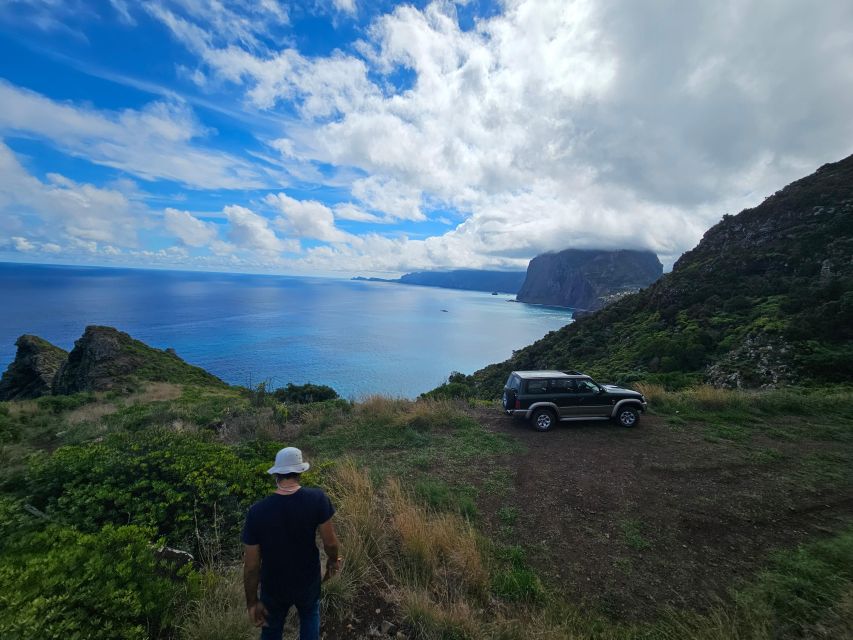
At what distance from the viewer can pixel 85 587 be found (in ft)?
8.36

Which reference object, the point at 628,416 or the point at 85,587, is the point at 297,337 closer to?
the point at 628,416

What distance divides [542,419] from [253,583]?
859cm

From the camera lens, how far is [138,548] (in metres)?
3.15

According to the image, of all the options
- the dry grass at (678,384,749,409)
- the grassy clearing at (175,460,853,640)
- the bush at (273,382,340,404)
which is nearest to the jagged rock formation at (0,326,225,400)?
the bush at (273,382,340,404)

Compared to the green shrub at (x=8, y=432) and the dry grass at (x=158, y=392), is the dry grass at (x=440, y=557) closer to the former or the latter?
the green shrub at (x=8, y=432)

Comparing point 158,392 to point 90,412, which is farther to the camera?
point 158,392

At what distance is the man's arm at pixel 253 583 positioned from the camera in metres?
2.61

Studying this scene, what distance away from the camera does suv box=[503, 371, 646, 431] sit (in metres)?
9.93

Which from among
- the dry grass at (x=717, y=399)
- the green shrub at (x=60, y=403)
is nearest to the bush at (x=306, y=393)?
the green shrub at (x=60, y=403)

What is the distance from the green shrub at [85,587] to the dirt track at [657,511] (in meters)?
4.11

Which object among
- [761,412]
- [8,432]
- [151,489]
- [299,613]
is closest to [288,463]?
[299,613]

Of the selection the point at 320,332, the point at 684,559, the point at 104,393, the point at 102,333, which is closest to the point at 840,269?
the point at 684,559

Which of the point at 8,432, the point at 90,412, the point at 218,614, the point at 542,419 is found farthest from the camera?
the point at 90,412

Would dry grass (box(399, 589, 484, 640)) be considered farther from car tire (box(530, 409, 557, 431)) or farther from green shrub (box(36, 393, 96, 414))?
green shrub (box(36, 393, 96, 414))
